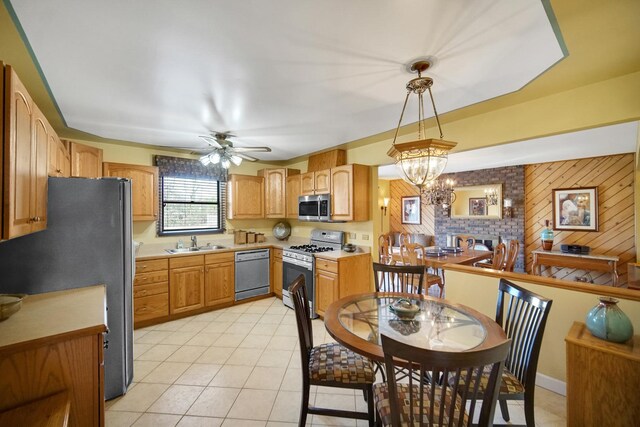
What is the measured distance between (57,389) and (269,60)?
7.09 feet

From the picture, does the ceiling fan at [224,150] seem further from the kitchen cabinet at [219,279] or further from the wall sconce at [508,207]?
the wall sconce at [508,207]

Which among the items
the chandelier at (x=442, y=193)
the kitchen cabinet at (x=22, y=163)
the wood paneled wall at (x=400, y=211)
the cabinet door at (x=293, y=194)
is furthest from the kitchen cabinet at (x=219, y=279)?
the wood paneled wall at (x=400, y=211)

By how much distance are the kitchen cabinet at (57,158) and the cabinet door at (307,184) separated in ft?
9.42

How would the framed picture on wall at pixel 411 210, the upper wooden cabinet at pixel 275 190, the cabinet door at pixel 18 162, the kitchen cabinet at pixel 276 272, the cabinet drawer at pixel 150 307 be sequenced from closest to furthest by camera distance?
the cabinet door at pixel 18 162, the cabinet drawer at pixel 150 307, the kitchen cabinet at pixel 276 272, the upper wooden cabinet at pixel 275 190, the framed picture on wall at pixel 411 210

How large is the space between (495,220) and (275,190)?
494 cm

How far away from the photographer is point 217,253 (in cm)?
391

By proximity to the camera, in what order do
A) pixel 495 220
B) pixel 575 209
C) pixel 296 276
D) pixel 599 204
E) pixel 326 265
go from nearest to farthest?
pixel 326 265
pixel 296 276
pixel 599 204
pixel 575 209
pixel 495 220

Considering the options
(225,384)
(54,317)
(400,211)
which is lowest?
(225,384)

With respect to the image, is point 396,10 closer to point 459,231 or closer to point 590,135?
point 590,135

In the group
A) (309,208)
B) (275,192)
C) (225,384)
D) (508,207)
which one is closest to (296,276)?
(309,208)

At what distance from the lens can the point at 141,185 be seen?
12.0 feet

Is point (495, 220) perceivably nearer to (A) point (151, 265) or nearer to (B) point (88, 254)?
(A) point (151, 265)

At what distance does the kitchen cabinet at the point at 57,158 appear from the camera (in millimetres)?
2068

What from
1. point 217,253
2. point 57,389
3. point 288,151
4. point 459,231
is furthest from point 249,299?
point 459,231
